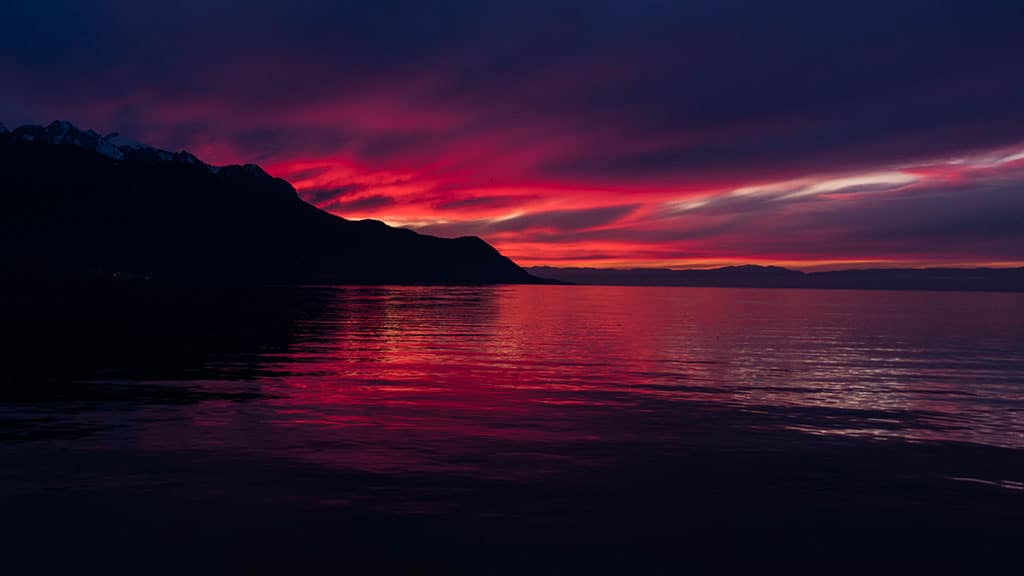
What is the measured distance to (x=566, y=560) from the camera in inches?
412

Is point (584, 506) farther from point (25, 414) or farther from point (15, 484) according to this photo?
point (25, 414)

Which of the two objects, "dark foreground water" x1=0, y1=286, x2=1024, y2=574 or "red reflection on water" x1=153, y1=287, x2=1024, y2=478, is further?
"red reflection on water" x1=153, y1=287, x2=1024, y2=478

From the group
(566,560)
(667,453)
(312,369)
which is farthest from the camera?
(312,369)

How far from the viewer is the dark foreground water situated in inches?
429

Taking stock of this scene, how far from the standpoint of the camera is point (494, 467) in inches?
601

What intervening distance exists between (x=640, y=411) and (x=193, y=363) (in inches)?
921

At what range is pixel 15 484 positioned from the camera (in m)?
13.4

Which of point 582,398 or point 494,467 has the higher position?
point 494,467

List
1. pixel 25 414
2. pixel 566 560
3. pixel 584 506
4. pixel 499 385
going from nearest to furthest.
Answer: pixel 566 560 → pixel 584 506 → pixel 25 414 → pixel 499 385

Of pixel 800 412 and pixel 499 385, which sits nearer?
pixel 800 412

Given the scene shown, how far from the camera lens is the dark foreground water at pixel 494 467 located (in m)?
10.9

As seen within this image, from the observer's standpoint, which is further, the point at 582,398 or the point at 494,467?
the point at 582,398

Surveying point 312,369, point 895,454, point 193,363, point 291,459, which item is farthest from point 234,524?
point 193,363

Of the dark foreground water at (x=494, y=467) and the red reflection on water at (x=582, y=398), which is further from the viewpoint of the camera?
the red reflection on water at (x=582, y=398)
